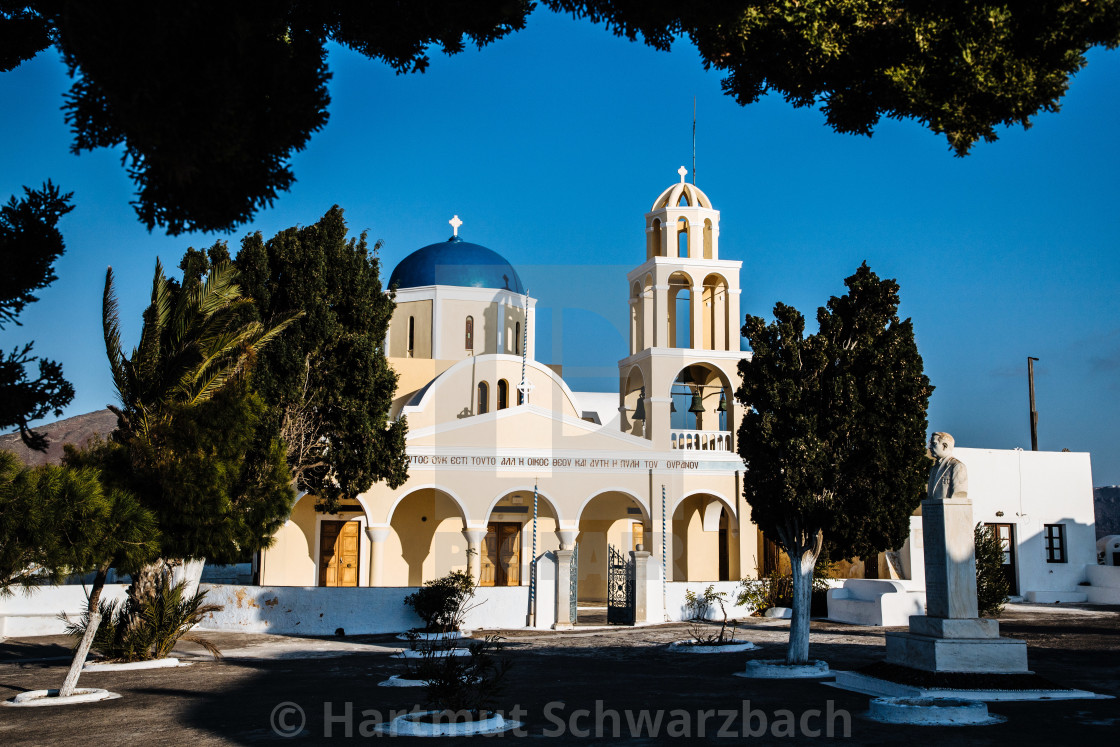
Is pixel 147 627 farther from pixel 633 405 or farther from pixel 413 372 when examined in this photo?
pixel 633 405

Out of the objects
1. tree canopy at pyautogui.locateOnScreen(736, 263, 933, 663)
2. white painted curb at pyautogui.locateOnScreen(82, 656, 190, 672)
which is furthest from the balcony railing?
white painted curb at pyautogui.locateOnScreen(82, 656, 190, 672)

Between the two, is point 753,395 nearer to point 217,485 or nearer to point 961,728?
point 961,728

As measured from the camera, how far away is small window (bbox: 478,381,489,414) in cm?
2559

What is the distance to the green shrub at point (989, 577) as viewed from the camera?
17.7m

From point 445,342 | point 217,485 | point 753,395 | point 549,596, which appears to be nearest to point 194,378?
point 217,485

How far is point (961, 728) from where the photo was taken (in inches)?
342

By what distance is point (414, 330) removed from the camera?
2791 cm

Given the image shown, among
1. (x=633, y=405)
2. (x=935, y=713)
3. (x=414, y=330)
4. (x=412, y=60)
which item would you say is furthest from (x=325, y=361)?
(x=412, y=60)

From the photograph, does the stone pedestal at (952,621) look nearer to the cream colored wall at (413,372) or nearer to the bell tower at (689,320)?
the bell tower at (689,320)

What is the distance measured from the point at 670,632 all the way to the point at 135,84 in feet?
54.6

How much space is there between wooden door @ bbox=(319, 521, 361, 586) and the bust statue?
15.5 metres

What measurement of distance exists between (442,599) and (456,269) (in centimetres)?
1207

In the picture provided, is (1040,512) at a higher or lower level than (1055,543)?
higher

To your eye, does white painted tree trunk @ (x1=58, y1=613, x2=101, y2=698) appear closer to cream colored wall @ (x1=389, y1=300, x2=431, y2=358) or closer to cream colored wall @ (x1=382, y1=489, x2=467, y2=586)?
cream colored wall @ (x1=382, y1=489, x2=467, y2=586)
